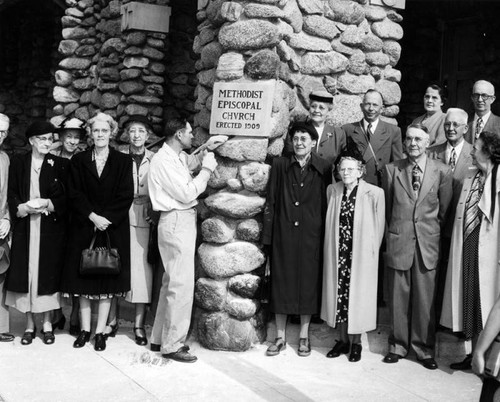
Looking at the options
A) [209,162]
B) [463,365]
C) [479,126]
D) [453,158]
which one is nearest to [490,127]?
[479,126]

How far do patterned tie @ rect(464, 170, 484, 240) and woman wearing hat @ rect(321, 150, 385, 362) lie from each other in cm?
61

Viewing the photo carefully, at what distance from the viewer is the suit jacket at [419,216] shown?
511 cm

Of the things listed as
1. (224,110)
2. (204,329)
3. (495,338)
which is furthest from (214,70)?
(495,338)

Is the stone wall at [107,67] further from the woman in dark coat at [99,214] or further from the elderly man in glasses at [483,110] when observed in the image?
the elderly man in glasses at [483,110]

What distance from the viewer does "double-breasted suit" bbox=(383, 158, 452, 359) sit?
16.8ft

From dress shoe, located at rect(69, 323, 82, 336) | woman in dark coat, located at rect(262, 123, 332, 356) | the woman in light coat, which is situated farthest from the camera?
dress shoe, located at rect(69, 323, 82, 336)

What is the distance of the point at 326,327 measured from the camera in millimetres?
5527

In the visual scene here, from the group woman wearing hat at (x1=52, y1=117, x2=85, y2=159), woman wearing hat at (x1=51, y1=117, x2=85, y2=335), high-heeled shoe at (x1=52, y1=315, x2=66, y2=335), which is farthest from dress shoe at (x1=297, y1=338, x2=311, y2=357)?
woman wearing hat at (x1=52, y1=117, x2=85, y2=159)

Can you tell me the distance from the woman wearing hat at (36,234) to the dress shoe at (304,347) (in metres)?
1.86

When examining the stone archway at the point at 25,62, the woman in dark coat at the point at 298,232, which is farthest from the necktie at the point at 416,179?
the stone archway at the point at 25,62

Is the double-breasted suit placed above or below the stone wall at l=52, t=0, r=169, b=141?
below

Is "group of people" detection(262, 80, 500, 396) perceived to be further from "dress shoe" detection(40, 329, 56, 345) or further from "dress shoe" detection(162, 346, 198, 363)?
"dress shoe" detection(40, 329, 56, 345)

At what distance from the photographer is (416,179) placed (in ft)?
17.0

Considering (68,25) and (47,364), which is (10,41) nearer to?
(68,25)
